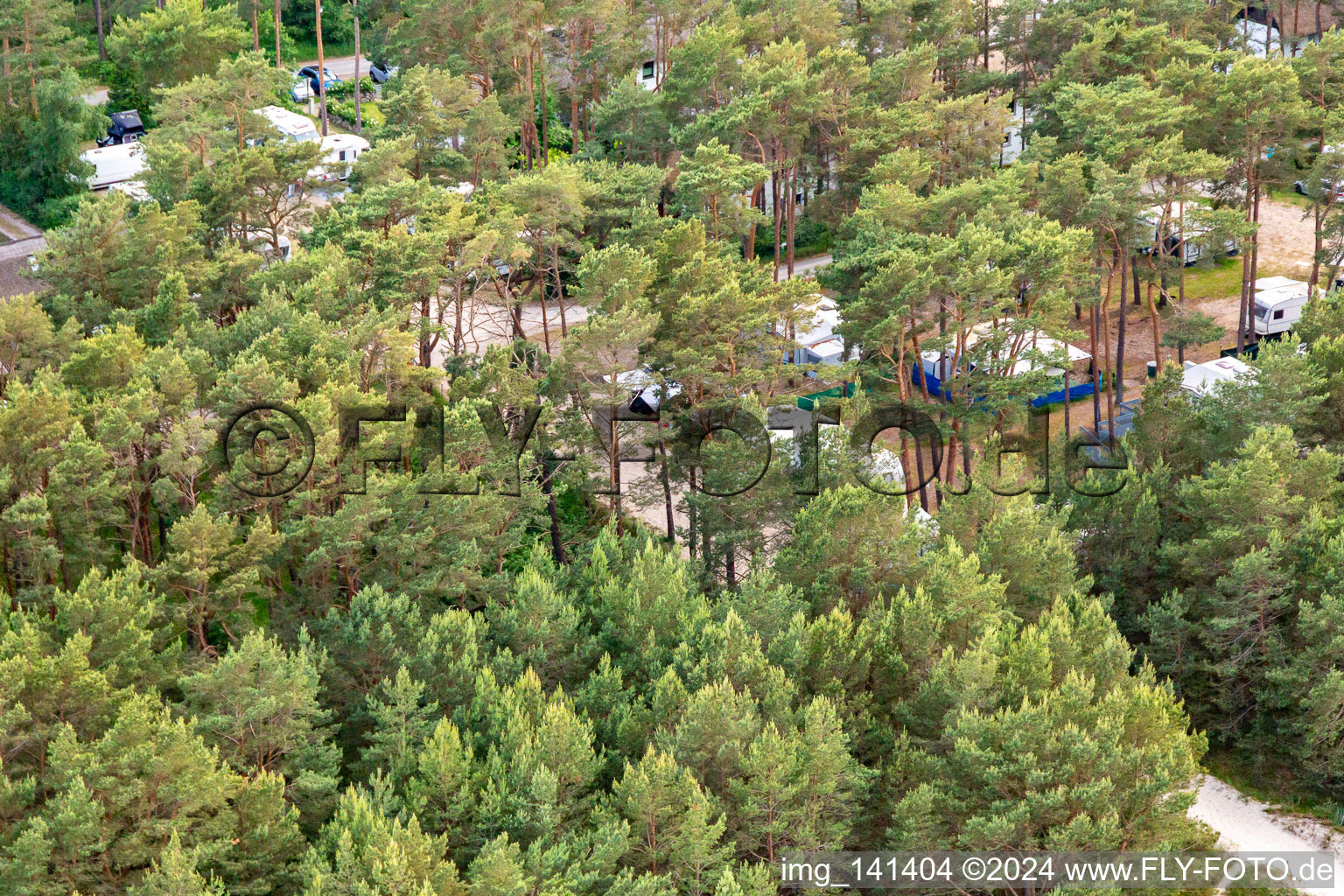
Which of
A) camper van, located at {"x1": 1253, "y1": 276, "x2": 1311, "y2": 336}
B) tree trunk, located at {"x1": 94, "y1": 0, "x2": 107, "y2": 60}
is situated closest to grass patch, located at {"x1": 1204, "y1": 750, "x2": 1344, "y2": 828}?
camper van, located at {"x1": 1253, "y1": 276, "x2": 1311, "y2": 336}

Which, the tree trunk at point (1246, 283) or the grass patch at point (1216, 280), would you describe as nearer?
the tree trunk at point (1246, 283)

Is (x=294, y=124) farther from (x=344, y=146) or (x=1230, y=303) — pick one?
(x=1230, y=303)

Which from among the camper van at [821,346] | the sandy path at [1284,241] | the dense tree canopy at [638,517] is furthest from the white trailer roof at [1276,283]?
the camper van at [821,346]

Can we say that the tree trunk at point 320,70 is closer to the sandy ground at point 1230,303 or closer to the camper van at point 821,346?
the camper van at point 821,346

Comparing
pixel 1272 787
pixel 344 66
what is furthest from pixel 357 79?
pixel 1272 787

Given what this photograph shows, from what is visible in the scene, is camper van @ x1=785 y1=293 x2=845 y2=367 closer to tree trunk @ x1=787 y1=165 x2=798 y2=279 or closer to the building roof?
tree trunk @ x1=787 y1=165 x2=798 y2=279

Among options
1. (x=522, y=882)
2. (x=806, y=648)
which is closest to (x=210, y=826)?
(x=522, y=882)
